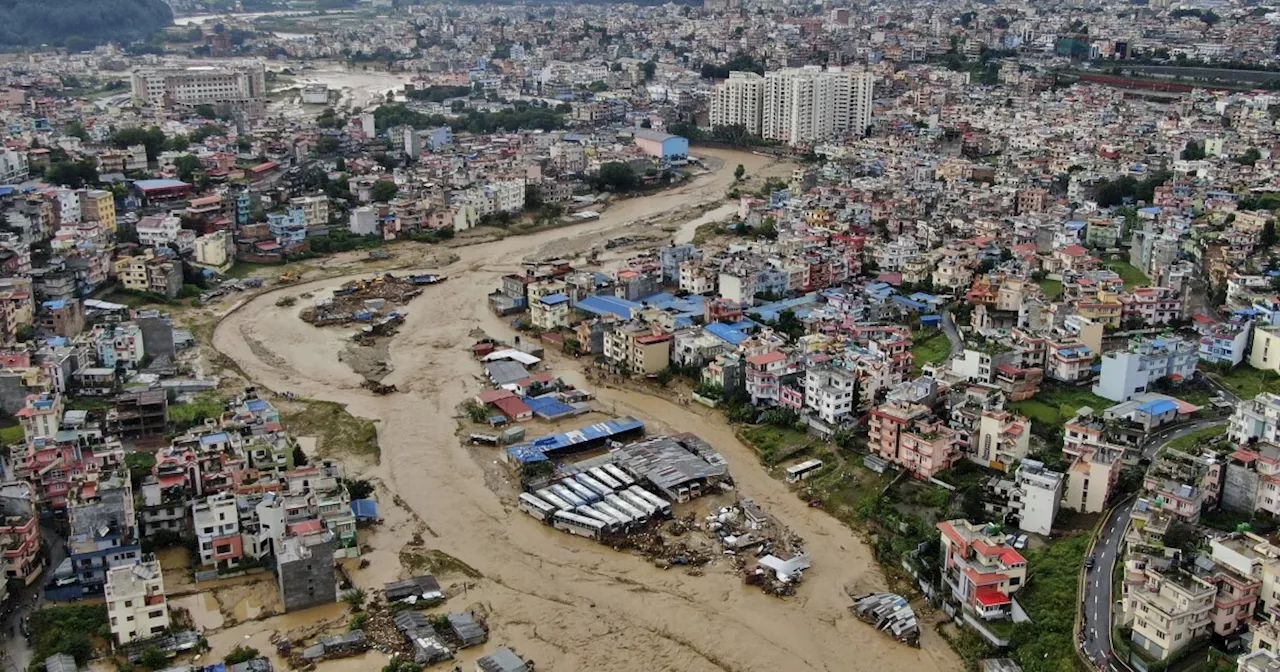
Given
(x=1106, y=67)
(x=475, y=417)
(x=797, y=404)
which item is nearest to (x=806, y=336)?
(x=797, y=404)

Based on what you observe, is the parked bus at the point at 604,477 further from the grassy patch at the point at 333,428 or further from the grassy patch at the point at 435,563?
the grassy patch at the point at 333,428

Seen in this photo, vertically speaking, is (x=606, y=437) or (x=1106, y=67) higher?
(x=1106, y=67)

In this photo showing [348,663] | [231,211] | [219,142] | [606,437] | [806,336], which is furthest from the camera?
[219,142]

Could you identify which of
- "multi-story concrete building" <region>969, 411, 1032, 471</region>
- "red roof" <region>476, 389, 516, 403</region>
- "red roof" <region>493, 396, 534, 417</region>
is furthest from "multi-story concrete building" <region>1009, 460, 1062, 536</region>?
"red roof" <region>476, 389, 516, 403</region>

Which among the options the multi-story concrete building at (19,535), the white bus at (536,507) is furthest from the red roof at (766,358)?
the multi-story concrete building at (19,535)

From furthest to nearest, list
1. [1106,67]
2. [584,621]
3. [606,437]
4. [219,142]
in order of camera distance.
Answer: [1106,67] < [219,142] < [606,437] < [584,621]

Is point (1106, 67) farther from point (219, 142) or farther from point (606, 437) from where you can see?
point (606, 437)
